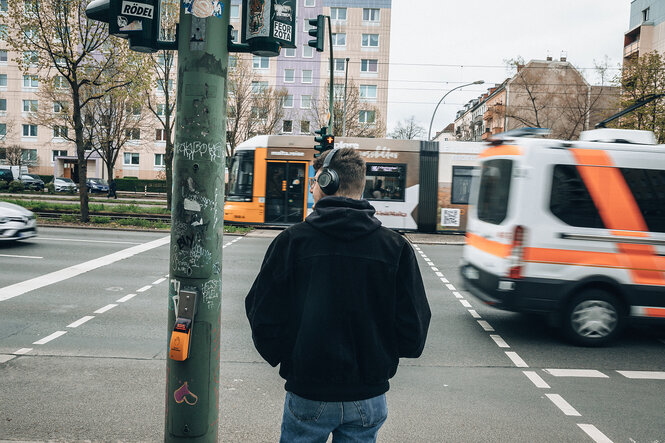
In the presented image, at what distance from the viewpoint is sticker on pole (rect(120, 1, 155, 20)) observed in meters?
2.90

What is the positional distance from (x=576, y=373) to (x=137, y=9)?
527 cm

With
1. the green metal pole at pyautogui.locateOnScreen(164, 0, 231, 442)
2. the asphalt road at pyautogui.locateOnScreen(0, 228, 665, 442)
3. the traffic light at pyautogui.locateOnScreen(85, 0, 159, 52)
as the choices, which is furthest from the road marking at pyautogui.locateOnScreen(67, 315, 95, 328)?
the traffic light at pyautogui.locateOnScreen(85, 0, 159, 52)

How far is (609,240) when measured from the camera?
266 inches

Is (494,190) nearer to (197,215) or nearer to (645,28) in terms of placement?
(197,215)

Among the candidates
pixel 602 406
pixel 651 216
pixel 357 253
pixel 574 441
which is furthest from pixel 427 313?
pixel 651 216

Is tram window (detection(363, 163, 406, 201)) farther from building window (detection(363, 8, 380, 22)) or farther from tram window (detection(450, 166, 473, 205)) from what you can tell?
building window (detection(363, 8, 380, 22))

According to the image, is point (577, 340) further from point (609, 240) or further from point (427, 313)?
point (427, 313)

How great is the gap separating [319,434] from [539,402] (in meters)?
3.39

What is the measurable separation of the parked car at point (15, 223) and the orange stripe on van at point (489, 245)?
426 inches

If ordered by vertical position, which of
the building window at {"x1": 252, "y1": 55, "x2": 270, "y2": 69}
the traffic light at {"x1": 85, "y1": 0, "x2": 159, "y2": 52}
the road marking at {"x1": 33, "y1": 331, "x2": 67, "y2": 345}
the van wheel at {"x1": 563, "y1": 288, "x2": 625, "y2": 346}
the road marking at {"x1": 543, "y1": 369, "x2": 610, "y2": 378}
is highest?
the building window at {"x1": 252, "y1": 55, "x2": 270, "y2": 69}

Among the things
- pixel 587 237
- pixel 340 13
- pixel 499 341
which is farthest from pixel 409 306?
pixel 340 13

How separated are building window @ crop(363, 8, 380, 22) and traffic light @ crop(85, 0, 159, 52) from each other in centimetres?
5941

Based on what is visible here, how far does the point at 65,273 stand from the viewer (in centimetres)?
1065

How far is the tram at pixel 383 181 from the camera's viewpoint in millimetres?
19891
